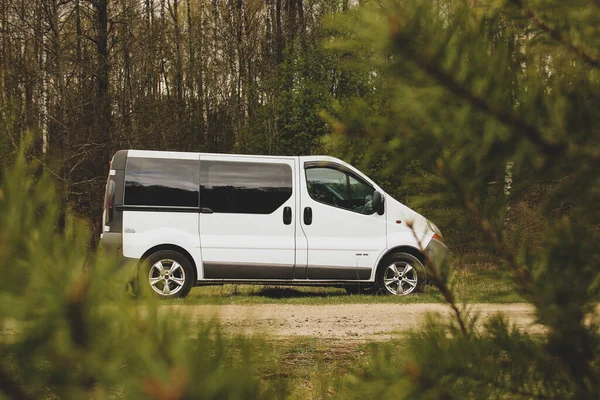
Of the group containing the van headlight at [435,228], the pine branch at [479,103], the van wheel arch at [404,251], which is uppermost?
the pine branch at [479,103]

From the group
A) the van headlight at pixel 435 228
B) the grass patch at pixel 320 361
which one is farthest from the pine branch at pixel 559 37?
the grass patch at pixel 320 361

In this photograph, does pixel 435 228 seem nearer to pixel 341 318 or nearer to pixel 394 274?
pixel 341 318

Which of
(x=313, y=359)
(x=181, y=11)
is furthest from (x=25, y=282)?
→ (x=181, y=11)

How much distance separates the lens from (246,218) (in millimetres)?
10266

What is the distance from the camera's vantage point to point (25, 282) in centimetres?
92

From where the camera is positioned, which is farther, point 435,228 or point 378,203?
point 378,203

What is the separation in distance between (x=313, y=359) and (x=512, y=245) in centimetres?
391

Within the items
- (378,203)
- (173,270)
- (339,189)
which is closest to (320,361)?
(173,270)

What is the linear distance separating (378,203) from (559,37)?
9037 mm

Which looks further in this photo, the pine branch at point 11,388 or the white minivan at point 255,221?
the white minivan at point 255,221

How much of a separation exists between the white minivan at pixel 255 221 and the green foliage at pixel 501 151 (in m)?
8.26

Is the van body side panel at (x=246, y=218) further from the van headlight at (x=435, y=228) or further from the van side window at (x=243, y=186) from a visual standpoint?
the van headlight at (x=435, y=228)

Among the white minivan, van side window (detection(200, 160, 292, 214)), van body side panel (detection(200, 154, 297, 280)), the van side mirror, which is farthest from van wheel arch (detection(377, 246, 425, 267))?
van side window (detection(200, 160, 292, 214))

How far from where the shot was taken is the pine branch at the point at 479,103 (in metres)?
1.33
